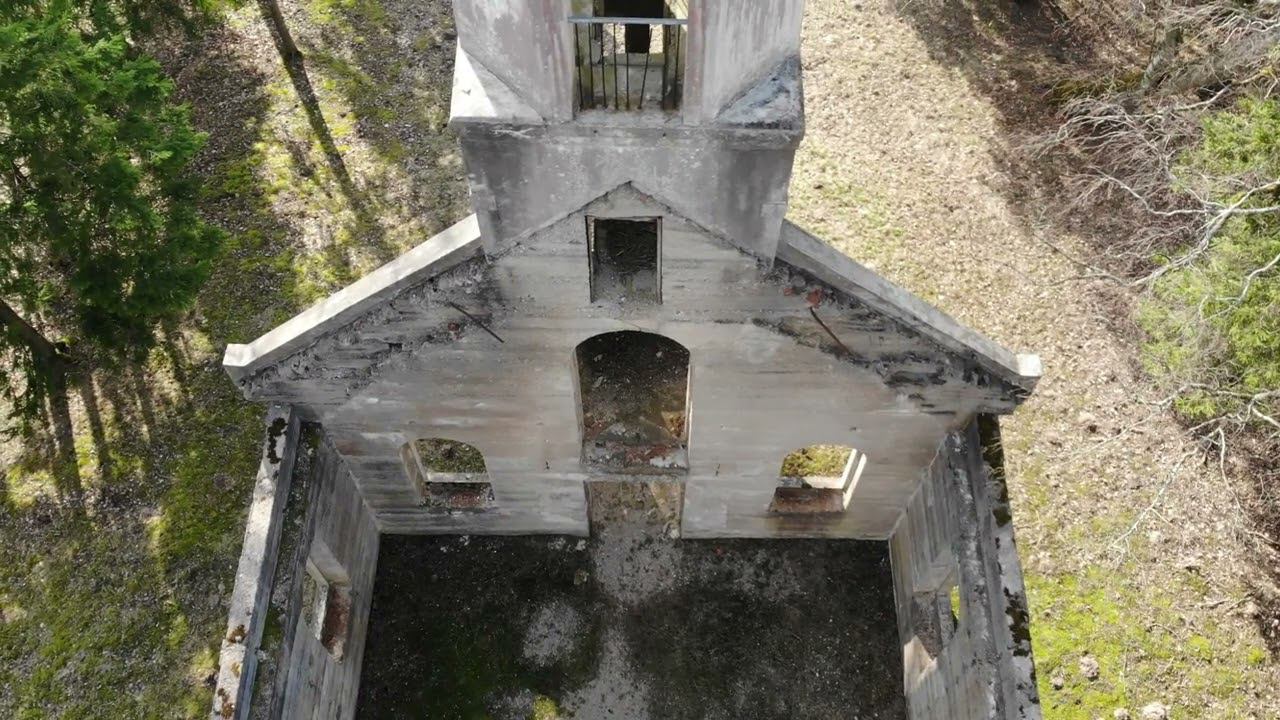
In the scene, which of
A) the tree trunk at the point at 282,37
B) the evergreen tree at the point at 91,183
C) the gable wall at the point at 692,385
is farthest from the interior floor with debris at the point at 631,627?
the tree trunk at the point at 282,37

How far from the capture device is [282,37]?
2288 centimetres

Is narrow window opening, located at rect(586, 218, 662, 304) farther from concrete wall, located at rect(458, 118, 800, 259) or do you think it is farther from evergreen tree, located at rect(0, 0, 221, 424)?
evergreen tree, located at rect(0, 0, 221, 424)

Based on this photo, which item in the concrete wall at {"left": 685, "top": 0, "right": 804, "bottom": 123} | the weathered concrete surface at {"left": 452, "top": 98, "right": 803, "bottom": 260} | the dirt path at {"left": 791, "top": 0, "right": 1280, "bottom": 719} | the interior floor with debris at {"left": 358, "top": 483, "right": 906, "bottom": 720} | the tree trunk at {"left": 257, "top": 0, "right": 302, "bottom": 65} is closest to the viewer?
the concrete wall at {"left": 685, "top": 0, "right": 804, "bottom": 123}

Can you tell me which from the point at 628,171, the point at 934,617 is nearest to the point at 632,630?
the point at 934,617

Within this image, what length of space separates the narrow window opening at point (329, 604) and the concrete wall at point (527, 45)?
8.44 m

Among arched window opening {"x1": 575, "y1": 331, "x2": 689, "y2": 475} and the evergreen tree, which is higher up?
the evergreen tree

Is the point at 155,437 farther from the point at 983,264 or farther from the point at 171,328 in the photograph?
the point at 983,264

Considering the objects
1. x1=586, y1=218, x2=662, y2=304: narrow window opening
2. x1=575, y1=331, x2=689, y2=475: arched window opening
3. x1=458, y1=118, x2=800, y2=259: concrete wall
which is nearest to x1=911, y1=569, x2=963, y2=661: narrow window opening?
x1=575, y1=331, x2=689, y2=475: arched window opening

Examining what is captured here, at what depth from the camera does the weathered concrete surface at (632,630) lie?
1414 centimetres

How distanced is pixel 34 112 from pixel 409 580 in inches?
366

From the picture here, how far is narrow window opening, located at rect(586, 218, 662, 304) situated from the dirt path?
9.61 metres

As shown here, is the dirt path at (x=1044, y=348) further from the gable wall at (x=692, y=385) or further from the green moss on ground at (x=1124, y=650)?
the gable wall at (x=692, y=385)

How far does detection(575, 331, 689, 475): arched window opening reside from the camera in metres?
14.7

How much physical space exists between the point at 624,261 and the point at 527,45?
3574 millimetres
